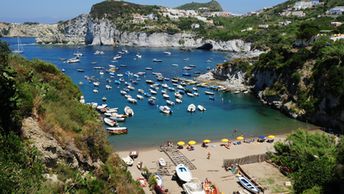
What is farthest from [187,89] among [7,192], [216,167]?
[7,192]

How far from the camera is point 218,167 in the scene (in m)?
33.7

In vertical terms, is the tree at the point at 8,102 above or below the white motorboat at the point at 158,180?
above

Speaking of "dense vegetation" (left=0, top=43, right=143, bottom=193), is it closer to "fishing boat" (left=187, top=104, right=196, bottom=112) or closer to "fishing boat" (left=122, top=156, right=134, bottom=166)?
"fishing boat" (left=122, top=156, right=134, bottom=166)

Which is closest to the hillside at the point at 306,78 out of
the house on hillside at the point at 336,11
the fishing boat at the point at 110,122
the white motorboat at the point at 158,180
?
the fishing boat at the point at 110,122

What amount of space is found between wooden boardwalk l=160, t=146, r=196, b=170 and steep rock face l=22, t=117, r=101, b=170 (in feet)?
65.4

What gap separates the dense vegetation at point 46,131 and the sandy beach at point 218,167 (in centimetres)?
1166

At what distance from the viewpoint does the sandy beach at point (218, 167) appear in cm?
2962

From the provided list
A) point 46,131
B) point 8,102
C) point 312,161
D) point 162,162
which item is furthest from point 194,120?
point 8,102

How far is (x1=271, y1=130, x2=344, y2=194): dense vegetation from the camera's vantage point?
2238 centimetres

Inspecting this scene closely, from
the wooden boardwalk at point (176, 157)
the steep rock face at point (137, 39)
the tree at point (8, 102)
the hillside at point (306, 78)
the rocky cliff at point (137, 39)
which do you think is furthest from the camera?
the rocky cliff at point (137, 39)

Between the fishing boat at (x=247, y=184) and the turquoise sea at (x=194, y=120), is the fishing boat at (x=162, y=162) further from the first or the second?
the fishing boat at (x=247, y=184)

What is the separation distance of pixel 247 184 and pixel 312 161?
5390 millimetres

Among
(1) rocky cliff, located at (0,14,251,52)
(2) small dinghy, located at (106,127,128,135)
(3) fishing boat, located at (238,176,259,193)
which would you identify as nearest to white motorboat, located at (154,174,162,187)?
(3) fishing boat, located at (238,176,259,193)

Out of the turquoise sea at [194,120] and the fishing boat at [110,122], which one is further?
the fishing boat at [110,122]
